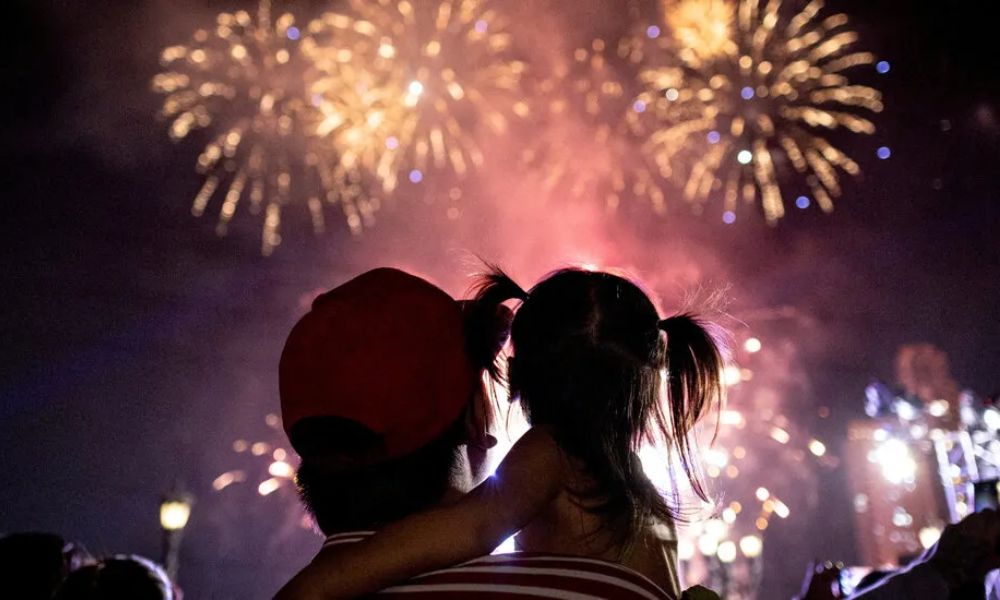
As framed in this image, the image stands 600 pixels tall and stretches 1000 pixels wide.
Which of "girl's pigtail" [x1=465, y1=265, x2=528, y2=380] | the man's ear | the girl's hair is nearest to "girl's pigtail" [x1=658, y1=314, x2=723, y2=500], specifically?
the girl's hair

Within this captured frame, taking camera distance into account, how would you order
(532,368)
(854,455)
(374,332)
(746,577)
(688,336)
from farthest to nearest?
(854,455) < (746,577) < (688,336) < (532,368) < (374,332)

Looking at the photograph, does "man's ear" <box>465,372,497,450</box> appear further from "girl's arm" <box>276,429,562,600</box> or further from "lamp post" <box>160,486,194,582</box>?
"lamp post" <box>160,486,194,582</box>

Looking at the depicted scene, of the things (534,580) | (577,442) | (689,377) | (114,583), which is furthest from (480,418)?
(114,583)

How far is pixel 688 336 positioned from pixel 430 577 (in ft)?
3.71

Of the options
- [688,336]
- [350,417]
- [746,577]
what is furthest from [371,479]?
[746,577]

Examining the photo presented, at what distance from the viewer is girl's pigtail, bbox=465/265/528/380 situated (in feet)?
6.39

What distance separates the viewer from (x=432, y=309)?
1788 mm

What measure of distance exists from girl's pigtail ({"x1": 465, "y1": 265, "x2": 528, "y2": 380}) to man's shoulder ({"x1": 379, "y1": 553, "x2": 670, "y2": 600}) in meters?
0.49

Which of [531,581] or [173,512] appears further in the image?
[173,512]

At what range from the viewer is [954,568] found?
247 centimetres

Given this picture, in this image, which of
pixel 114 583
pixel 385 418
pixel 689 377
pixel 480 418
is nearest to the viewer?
pixel 385 418

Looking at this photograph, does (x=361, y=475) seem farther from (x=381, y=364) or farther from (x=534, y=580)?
(x=534, y=580)

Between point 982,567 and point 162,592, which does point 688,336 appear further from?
point 162,592

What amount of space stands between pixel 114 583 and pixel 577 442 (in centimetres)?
205
